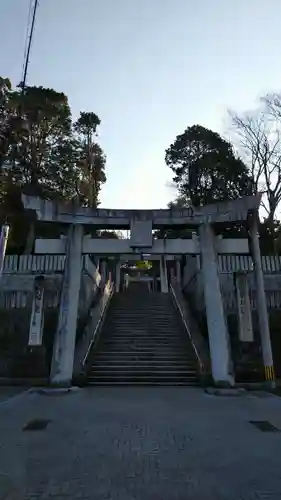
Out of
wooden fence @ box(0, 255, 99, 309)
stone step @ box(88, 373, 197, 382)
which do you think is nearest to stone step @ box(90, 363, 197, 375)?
stone step @ box(88, 373, 197, 382)

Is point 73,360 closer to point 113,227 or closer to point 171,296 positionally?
point 113,227

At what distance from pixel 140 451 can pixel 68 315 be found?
7.70 metres

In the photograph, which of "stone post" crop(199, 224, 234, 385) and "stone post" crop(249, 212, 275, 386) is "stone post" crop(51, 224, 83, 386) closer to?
"stone post" crop(199, 224, 234, 385)

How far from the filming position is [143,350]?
14938 millimetres

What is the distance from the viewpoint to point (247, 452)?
583cm

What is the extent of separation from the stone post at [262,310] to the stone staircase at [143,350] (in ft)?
7.42

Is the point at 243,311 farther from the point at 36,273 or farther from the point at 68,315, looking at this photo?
the point at 36,273

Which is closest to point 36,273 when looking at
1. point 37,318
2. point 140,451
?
point 37,318

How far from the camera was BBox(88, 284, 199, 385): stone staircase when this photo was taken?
13.2m

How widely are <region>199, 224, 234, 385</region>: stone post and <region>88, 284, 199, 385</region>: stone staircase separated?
3.74ft

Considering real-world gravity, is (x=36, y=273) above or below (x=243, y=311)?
above

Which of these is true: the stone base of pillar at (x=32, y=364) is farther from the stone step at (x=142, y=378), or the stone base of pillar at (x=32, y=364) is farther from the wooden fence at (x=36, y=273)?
the stone step at (x=142, y=378)

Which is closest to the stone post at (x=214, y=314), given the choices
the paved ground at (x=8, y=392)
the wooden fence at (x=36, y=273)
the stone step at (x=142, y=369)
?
the stone step at (x=142, y=369)

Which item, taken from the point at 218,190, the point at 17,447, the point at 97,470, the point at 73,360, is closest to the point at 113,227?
the point at 73,360
